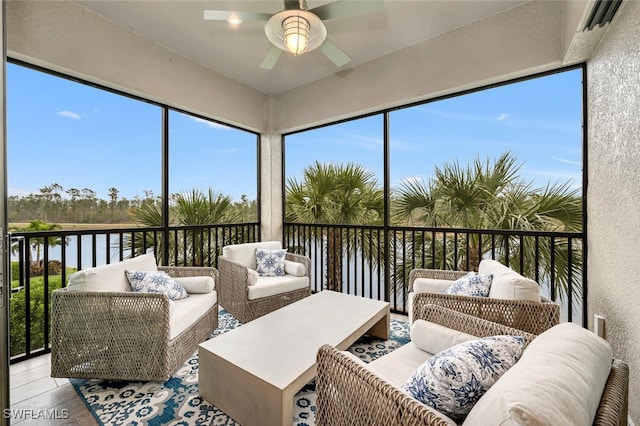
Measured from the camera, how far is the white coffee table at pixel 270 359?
138 cm

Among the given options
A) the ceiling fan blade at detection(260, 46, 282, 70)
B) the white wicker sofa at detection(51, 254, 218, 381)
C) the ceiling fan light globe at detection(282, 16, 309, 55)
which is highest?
the ceiling fan blade at detection(260, 46, 282, 70)

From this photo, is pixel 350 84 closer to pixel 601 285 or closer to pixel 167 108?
pixel 167 108

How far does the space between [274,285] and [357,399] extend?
205cm

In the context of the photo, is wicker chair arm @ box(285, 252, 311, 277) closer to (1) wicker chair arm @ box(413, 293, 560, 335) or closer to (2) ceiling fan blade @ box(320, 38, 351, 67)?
(1) wicker chair arm @ box(413, 293, 560, 335)

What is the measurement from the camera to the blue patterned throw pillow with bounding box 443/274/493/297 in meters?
1.97

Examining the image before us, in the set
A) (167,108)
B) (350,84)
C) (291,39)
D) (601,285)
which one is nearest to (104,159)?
(167,108)

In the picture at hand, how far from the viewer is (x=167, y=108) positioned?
10.6ft

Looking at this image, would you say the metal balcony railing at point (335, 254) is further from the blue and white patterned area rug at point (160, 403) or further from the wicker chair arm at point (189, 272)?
the blue and white patterned area rug at point (160, 403)

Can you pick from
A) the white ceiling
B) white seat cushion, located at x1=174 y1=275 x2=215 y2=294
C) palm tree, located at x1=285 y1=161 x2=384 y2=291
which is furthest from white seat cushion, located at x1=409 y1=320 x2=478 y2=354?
the white ceiling

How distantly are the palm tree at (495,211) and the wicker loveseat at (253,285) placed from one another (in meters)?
1.20

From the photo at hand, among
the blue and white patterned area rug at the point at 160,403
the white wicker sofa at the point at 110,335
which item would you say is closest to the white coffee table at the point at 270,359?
the blue and white patterned area rug at the point at 160,403

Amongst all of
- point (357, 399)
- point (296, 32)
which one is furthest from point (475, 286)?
point (296, 32)

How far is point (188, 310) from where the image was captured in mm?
2201

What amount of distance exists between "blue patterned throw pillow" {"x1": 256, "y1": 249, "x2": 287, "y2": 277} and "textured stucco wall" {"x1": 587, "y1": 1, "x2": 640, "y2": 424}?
2.72 m
